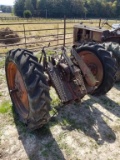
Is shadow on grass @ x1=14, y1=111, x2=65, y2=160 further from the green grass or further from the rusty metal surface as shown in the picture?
the rusty metal surface

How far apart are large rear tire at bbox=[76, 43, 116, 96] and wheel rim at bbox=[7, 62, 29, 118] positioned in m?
1.58

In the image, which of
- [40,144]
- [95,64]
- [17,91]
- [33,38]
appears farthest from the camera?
[33,38]

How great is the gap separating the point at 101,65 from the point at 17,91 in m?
1.83

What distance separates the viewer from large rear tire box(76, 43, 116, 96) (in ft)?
13.4

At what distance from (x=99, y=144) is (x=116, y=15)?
62.8 meters

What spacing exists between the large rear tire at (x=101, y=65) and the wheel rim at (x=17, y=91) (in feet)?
5.19

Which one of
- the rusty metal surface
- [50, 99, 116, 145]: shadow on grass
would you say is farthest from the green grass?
the rusty metal surface

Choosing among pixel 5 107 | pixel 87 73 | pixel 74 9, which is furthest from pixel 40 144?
pixel 74 9

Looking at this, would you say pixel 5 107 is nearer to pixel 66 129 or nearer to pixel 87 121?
pixel 66 129

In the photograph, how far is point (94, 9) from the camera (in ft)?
204

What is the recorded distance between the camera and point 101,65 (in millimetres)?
4180

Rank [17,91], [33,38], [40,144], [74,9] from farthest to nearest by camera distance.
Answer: [74,9] < [33,38] < [17,91] < [40,144]

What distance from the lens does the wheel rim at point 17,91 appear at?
11.9 ft

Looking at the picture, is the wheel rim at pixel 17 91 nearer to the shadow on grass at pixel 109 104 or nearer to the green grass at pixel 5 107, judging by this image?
the green grass at pixel 5 107
